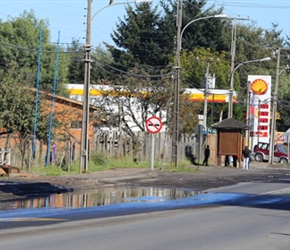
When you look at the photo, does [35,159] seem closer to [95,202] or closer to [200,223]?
[95,202]

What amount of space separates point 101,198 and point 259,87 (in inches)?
1865

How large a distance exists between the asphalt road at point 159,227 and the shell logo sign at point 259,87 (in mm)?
46607

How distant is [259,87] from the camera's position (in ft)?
225

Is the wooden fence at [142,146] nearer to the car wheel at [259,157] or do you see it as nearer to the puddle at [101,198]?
the puddle at [101,198]

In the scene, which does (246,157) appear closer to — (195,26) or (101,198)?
(101,198)

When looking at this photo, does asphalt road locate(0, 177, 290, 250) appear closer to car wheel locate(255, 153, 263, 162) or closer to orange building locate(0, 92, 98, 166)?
orange building locate(0, 92, 98, 166)

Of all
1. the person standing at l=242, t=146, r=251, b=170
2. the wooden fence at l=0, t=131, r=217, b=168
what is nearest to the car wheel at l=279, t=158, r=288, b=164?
the wooden fence at l=0, t=131, r=217, b=168

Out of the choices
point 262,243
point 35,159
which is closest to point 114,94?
point 35,159

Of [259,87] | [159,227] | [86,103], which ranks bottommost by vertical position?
[159,227]

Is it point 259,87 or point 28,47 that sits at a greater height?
point 28,47

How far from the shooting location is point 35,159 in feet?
111

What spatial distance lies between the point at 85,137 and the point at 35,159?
281 centimetres

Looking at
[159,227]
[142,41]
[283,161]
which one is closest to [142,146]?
[283,161]

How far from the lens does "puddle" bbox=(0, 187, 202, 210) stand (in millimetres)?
20453
